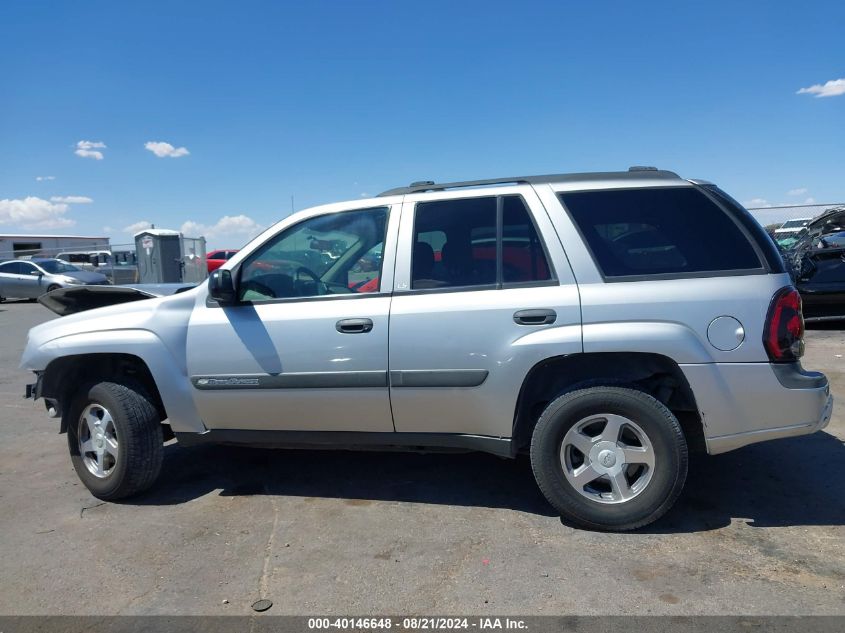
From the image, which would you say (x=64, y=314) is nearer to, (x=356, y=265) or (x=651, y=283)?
(x=356, y=265)

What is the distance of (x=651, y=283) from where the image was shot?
3297 millimetres

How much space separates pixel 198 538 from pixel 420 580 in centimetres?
138

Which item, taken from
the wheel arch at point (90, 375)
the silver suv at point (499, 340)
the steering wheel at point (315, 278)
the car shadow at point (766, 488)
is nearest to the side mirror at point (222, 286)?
the silver suv at point (499, 340)

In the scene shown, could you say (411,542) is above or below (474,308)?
below

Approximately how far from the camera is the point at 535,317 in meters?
3.34

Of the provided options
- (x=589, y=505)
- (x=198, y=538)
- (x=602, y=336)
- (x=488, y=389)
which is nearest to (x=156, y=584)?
(x=198, y=538)

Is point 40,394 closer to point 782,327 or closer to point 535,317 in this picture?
point 535,317

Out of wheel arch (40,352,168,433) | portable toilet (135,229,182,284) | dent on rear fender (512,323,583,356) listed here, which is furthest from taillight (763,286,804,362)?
portable toilet (135,229,182,284)

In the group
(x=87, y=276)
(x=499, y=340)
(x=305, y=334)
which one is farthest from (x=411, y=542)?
(x=87, y=276)

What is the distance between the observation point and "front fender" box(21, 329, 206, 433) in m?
3.89

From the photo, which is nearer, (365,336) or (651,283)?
(651,283)

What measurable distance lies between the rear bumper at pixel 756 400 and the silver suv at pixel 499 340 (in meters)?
0.01

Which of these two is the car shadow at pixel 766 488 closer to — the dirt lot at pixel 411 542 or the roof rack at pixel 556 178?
the dirt lot at pixel 411 542

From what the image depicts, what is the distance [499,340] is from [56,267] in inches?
875
